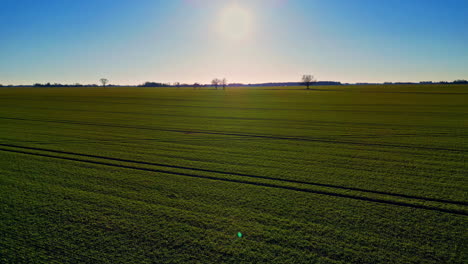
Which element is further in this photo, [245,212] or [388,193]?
[388,193]

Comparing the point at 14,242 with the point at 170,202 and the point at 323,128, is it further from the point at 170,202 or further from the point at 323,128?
the point at 323,128

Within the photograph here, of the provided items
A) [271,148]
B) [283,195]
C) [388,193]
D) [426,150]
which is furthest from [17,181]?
[426,150]

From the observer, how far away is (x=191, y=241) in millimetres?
4016

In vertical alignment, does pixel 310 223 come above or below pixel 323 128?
below

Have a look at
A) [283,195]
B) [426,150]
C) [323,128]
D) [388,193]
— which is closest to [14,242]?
[283,195]

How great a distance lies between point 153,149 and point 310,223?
703 centimetres

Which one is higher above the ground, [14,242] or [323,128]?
[323,128]

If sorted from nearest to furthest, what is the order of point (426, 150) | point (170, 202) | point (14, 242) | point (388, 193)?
point (14, 242) < point (170, 202) < point (388, 193) < point (426, 150)

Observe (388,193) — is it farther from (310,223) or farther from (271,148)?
(271,148)

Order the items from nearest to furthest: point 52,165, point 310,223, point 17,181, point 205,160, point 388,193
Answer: point 310,223
point 388,193
point 17,181
point 52,165
point 205,160

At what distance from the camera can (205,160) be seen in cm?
821

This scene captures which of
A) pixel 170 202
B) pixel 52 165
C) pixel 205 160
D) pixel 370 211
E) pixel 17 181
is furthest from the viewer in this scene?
pixel 205 160

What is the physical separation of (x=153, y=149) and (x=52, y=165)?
10.7 feet

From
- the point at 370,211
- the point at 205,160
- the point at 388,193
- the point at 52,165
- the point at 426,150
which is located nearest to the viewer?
the point at 370,211
